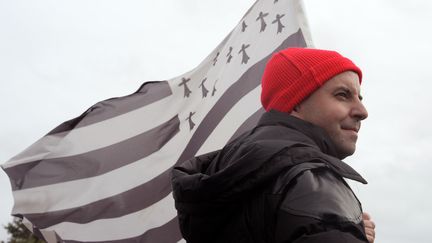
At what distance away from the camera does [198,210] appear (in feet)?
6.64

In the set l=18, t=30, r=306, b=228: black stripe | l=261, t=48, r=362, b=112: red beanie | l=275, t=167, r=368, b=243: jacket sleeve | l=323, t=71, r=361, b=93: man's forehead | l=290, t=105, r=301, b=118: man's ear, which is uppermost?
l=261, t=48, r=362, b=112: red beanie

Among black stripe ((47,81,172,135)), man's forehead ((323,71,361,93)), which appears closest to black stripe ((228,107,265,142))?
black stripe ((47,81,172,135))

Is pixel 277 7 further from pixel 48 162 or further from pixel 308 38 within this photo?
pixel 48 162

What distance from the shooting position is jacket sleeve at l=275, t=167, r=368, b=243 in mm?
1663

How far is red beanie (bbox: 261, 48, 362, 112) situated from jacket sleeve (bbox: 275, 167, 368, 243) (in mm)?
556

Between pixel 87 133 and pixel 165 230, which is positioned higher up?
pixel 87 133

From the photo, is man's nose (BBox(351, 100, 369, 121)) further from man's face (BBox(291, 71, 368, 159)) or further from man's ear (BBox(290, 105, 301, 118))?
man's ear (BBox(290, 105, 301, 118))

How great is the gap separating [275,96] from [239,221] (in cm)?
63

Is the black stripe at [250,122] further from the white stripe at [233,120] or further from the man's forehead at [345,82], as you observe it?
the man's forehead at [345,82]

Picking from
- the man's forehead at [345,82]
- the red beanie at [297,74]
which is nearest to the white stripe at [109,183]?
the red beanie at [297,74]

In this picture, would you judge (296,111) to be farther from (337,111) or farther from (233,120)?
(233,120)

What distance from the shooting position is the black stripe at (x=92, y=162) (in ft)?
21.3

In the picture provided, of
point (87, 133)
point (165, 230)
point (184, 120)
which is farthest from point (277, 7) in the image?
point (87, 133)

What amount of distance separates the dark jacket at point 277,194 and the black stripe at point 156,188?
10.2 feet
